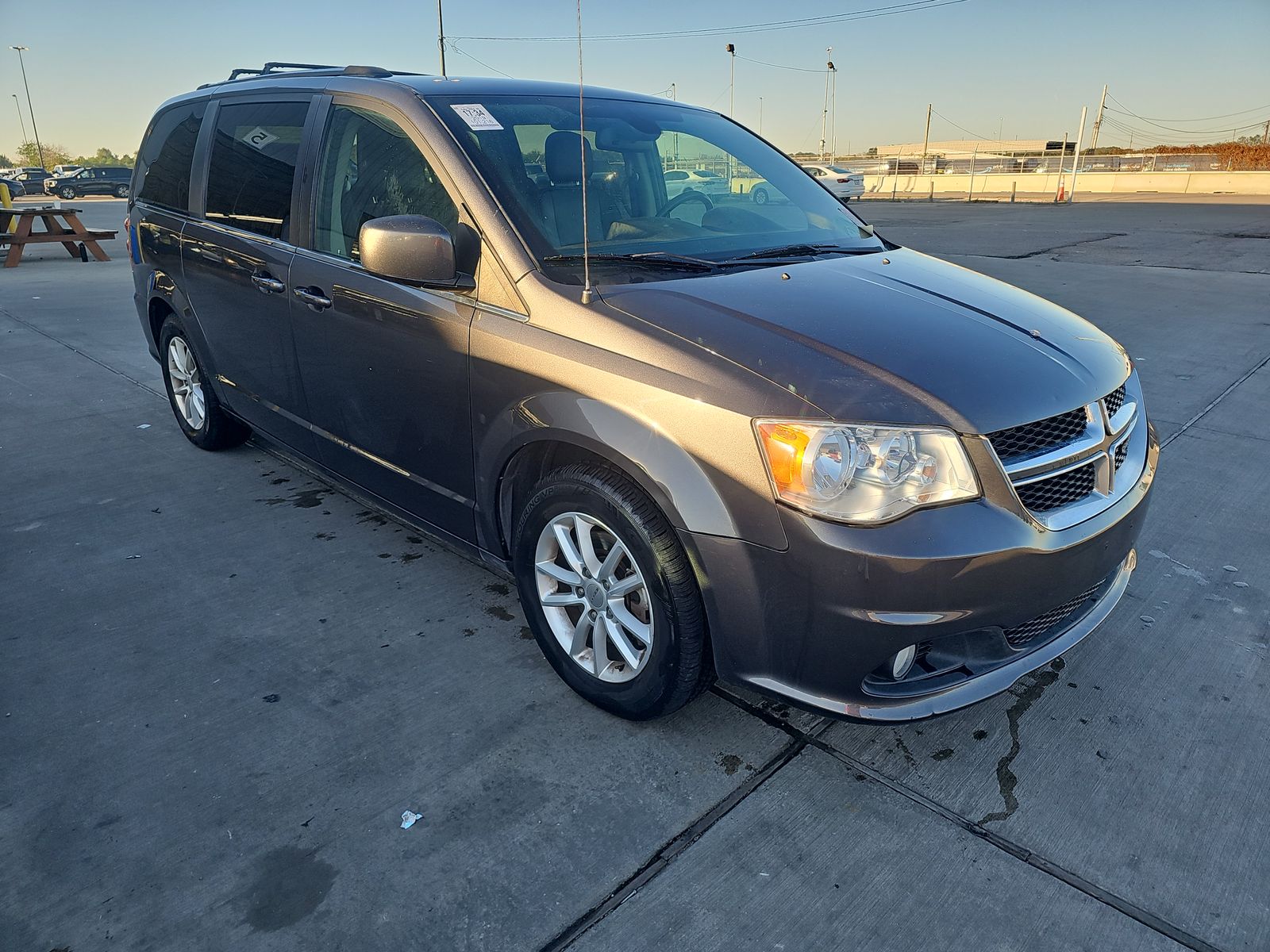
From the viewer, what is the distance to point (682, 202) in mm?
3158

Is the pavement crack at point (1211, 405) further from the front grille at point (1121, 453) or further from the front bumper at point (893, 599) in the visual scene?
the front bumper at point (893, 599)

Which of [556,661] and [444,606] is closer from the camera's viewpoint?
[556,661]

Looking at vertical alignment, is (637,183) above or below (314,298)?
above

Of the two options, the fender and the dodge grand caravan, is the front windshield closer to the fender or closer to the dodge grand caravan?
the dodge grand caravan

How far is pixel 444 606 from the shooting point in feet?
10.4

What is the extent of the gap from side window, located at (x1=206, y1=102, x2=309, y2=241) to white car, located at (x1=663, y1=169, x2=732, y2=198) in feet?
4.72

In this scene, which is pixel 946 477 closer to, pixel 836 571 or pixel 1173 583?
pixel 836 571

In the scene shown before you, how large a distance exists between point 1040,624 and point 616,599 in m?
1.12

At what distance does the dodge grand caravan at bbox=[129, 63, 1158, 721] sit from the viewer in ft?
6.48

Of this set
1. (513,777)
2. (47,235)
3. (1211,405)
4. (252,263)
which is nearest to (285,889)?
(513,777)

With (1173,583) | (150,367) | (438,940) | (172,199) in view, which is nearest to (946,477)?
(438,940)

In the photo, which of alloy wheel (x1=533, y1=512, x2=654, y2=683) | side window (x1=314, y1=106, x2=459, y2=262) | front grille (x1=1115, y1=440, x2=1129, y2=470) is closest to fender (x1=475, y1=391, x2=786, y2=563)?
alloy wheel (x1=533, y1=512, x2=654, y2=683)

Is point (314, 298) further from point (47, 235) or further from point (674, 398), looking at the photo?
point (47, 235)

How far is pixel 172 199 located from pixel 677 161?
274 cm
